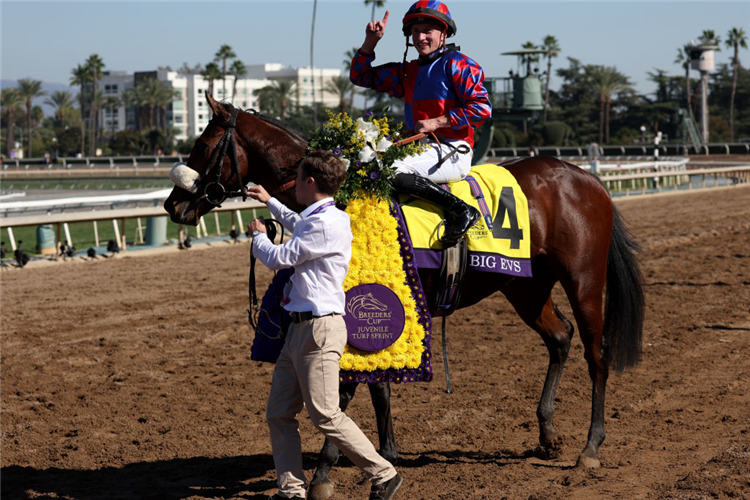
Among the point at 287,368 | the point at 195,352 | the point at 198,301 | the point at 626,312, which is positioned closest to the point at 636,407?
the point at 626,312

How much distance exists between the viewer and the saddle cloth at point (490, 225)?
14.1 ft

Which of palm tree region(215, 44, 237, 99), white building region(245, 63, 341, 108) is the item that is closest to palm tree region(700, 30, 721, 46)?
palm tree region(215, 44, 237, 99)

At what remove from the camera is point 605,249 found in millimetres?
4895

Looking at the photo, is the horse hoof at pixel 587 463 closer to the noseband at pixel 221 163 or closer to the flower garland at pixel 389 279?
the flower garland at pixel 389 279

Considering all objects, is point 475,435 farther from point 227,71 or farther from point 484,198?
point 227,71

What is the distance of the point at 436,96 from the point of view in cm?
437

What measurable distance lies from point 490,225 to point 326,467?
5.14 feet

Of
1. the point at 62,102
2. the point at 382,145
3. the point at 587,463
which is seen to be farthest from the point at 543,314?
the point at 62,102

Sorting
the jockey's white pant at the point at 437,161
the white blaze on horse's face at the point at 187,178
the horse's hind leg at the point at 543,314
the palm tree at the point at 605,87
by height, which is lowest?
the horse's hind leg at the point at 543,314

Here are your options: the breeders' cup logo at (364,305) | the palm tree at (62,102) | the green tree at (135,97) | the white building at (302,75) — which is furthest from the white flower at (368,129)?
the white building at (302,75)

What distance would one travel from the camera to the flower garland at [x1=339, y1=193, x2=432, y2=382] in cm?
406

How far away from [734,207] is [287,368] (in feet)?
58.3

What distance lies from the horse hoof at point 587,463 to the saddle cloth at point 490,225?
103cm

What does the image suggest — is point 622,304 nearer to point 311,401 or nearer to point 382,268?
point 382,268
